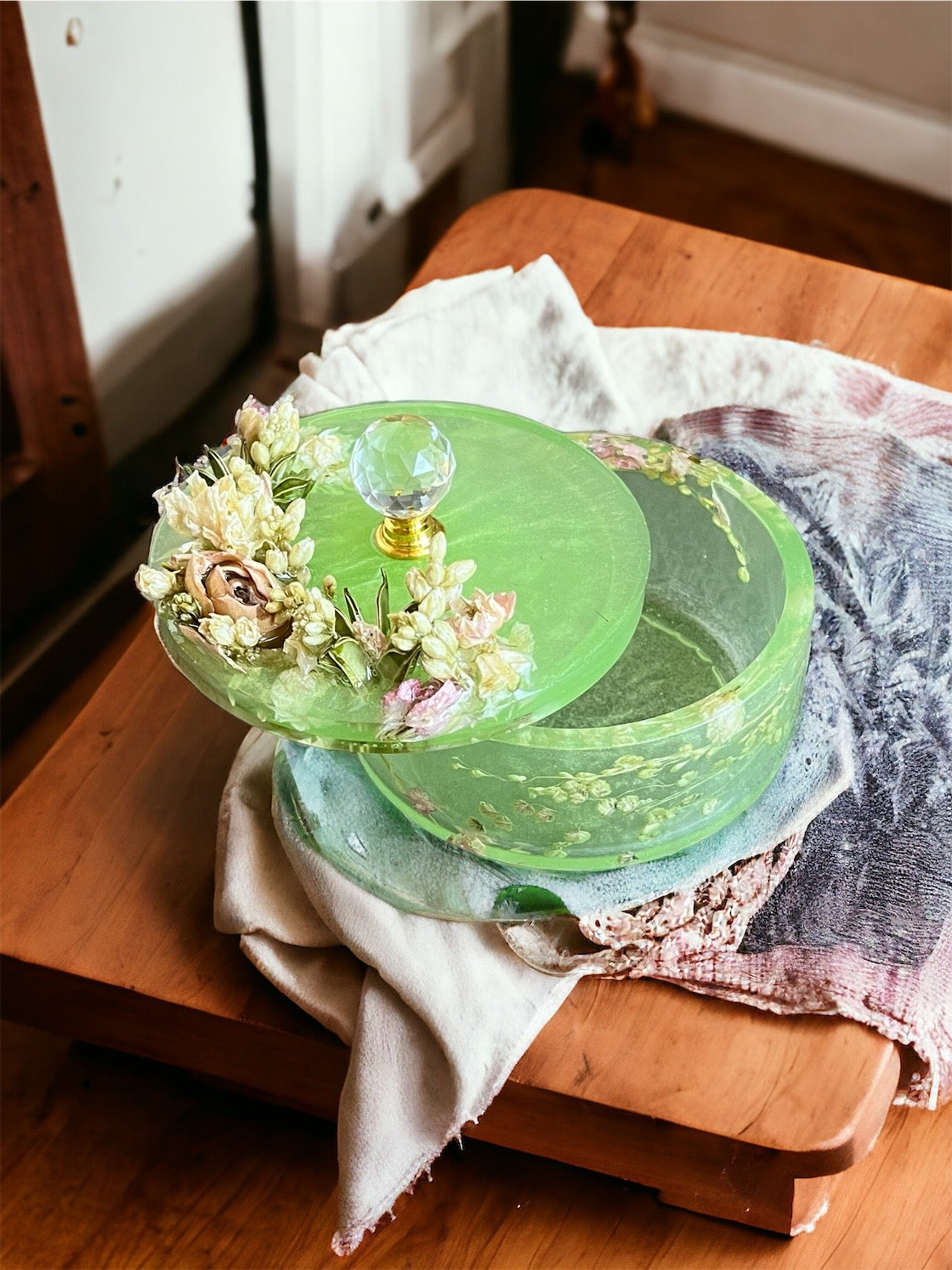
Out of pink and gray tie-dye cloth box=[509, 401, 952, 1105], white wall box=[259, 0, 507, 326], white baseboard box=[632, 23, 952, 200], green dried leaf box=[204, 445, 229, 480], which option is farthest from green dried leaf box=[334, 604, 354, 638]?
white baseboard box=[632, 23, 952, 200]

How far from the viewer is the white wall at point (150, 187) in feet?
3.63

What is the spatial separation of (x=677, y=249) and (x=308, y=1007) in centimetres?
74

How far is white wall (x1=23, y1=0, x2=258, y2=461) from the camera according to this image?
111cm

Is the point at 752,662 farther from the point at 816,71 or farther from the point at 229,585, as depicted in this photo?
the point at 816,71

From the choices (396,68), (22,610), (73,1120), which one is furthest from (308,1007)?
(396,68)

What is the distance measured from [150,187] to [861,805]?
0.81 metres

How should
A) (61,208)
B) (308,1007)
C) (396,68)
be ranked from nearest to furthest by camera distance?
(308,1007)
(61,208)
(396,68)

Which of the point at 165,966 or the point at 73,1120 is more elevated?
the point at 165,966

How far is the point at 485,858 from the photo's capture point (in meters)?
0.80

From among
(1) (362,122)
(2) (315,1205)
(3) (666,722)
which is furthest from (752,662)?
Answer: (1) (362,122)

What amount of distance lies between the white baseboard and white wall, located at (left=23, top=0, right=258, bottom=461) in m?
0.74

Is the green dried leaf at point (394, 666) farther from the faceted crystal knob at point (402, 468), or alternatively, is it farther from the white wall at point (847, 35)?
the white wall at point (847, 35)

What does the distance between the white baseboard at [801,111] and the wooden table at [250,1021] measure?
1239 mm

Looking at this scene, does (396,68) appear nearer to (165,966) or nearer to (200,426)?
(200,426)
